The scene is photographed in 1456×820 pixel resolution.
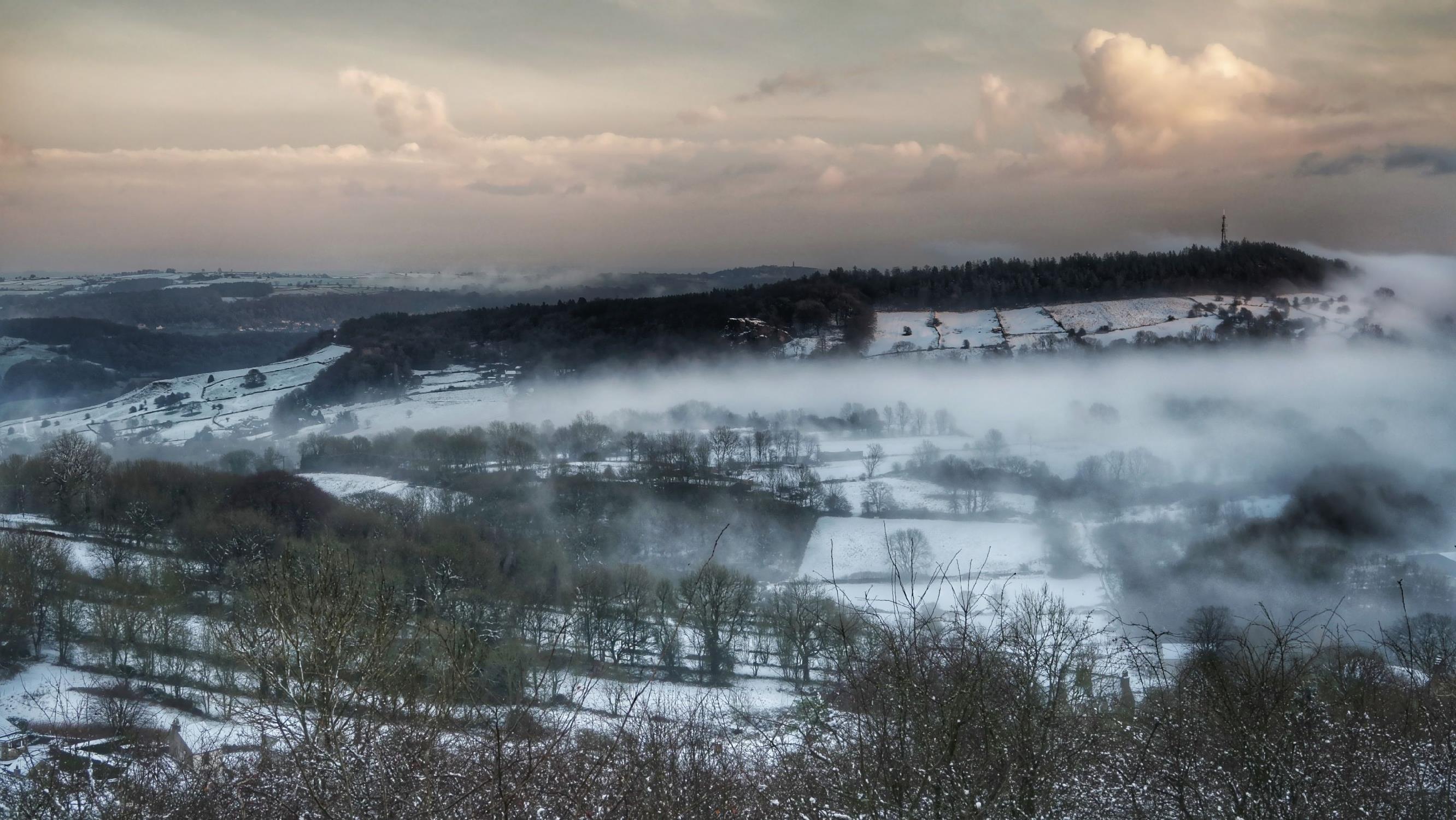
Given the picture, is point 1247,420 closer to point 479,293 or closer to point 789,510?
point 789,510

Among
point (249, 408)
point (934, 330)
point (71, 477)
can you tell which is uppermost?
point (934, 330)

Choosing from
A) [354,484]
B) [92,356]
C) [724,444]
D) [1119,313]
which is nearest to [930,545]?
[724,444]

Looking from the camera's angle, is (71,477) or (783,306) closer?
(71,477)

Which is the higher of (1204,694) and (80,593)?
(1204,694)

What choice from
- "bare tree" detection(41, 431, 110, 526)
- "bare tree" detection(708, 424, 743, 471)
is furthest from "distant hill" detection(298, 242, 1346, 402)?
"bare tree" detection(41, 431, 110, 526)

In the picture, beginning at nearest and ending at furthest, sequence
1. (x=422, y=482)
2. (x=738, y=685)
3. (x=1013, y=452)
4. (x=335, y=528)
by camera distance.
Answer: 1. (x=738, y=685)
2. (x=335, y=528)
3. (x=422, y=482)
4. (x=1013, y=452)

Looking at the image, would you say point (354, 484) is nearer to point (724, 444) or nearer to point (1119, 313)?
point (724, 444)

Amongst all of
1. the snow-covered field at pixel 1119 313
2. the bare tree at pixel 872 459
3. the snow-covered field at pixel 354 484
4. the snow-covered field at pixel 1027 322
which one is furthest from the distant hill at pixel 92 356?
the snow-covered field at pixel 1119 313

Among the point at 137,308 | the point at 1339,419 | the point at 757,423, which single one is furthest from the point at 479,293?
the point at 1339,419

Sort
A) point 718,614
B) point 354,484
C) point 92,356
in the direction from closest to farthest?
point 718,614, point 354,484, point 92,356

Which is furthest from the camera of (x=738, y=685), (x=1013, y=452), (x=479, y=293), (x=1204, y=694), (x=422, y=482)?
(x=479, y=293)

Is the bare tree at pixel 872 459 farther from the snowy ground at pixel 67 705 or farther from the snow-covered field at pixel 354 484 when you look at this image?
the snowy ground at pixel 67 705
